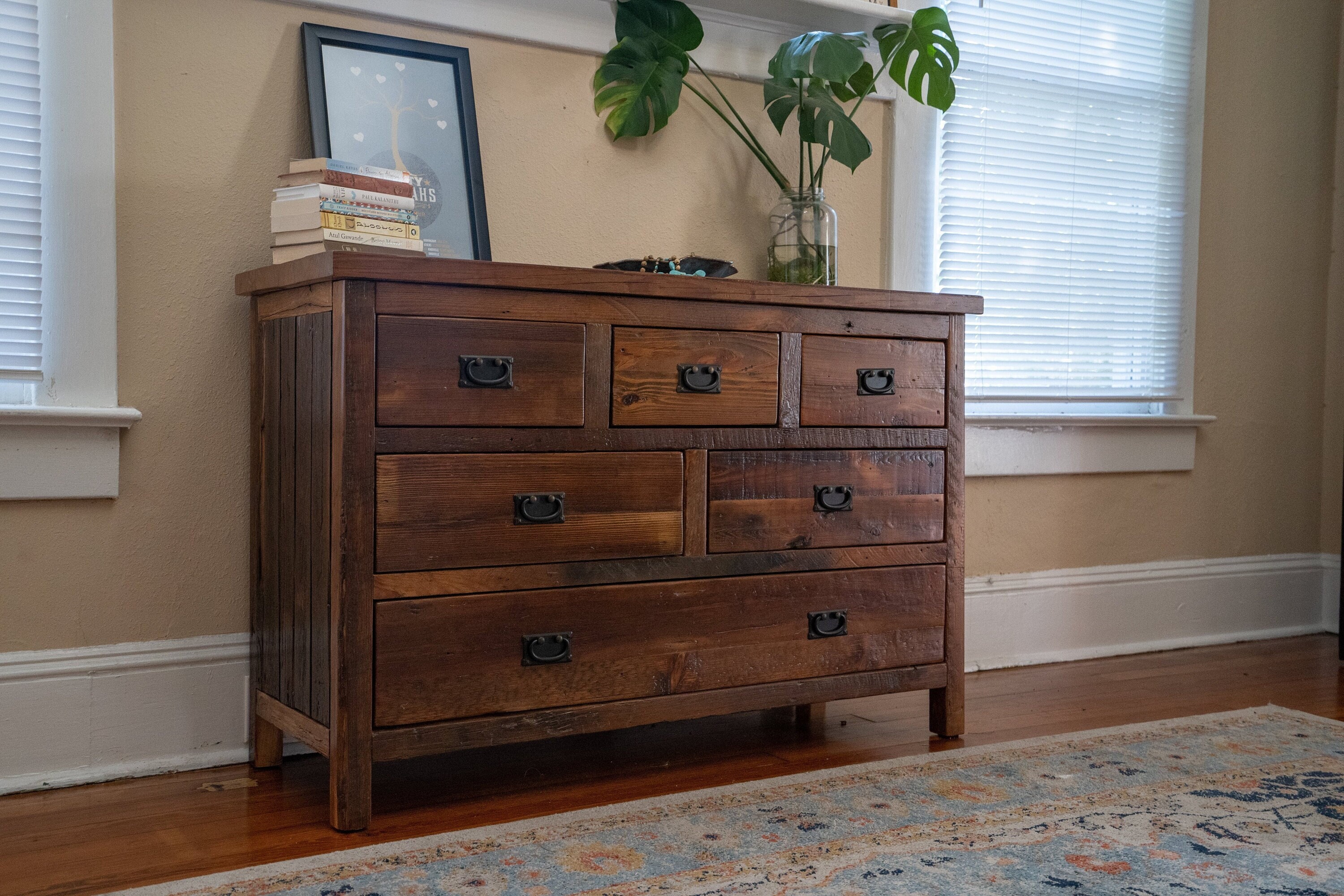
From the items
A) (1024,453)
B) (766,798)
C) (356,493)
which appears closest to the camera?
(356,493)

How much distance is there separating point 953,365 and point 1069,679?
106 cm

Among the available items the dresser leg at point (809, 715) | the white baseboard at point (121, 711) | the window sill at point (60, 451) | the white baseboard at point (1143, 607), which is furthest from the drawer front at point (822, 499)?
the window sill at point (60, 451)

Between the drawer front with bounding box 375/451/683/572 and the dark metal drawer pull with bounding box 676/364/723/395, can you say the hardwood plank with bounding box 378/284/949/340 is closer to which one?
the dark metal drawer pull with bounding box 676/364/723/395

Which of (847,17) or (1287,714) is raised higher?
(847,17)

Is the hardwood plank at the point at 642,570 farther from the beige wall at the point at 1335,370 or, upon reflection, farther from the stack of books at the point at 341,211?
the beige wall at the point at 1335,370

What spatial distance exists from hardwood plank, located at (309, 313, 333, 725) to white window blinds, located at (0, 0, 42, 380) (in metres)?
0.56

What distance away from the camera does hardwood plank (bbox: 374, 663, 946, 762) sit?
1802mm

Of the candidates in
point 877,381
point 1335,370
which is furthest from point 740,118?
point 1335,370

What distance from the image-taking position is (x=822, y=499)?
7.19ft

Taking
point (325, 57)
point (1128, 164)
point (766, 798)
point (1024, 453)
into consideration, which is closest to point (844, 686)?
point (766, 798)

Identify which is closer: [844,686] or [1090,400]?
[844,686]

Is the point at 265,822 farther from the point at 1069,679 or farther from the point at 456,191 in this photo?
the point at 1069,679

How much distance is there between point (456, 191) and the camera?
2.31m

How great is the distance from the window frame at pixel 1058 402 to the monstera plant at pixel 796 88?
236 millimetres
